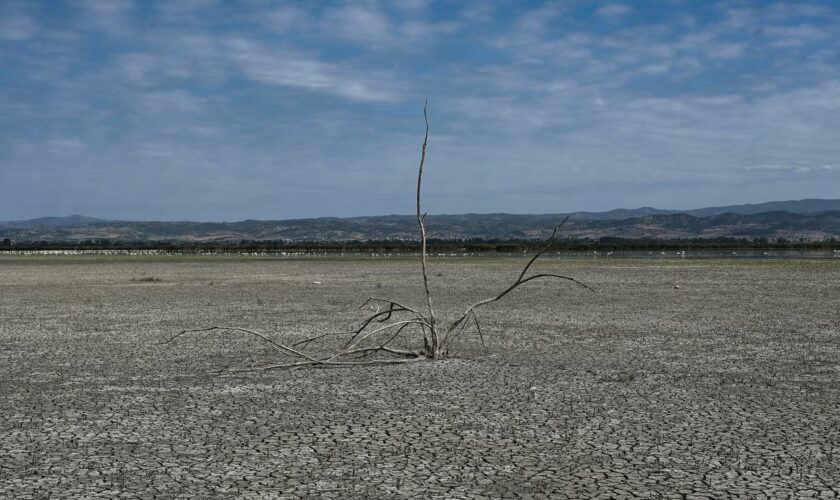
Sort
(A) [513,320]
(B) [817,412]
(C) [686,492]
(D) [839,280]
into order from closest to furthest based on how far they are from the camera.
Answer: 1. (C) [686,492]
2. (B) [817,412]
3. (A) [513,320]
4. (D) [839,280]

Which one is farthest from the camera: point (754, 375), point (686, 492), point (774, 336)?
point (774, 336)

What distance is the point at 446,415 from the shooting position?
9.16 meters

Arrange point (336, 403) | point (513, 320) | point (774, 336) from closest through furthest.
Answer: point (336, 403) → point (774, 336) → point (513, 320)

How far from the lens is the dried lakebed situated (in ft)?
Answer: 22.1

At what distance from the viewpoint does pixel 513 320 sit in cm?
1953

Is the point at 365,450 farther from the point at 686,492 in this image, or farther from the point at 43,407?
the point at 43,407

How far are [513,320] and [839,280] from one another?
2100cm

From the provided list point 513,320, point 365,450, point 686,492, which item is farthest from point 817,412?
point 513,320

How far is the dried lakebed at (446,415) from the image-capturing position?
22.1ft

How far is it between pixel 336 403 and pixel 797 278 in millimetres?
31520

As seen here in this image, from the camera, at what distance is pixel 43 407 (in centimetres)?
963

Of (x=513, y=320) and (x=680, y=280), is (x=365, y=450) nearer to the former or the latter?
(x=513, y=320)

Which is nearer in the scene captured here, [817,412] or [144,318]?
[817,412]

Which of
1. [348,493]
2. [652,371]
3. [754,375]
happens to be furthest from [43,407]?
[754,375]
